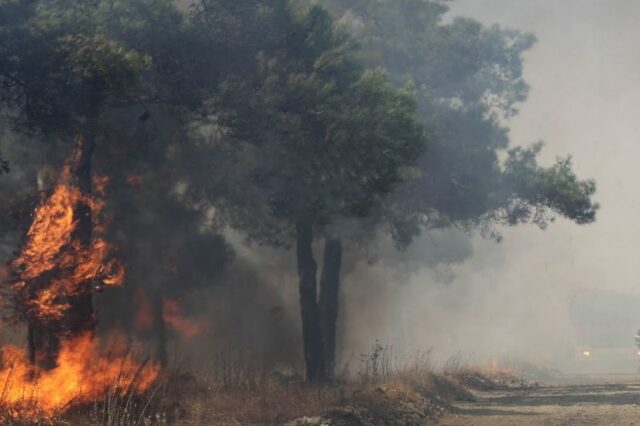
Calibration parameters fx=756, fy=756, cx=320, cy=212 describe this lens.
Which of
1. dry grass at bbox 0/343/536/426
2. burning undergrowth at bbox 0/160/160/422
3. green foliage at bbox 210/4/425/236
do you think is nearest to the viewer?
dry grass at bbox 0/343/536/426

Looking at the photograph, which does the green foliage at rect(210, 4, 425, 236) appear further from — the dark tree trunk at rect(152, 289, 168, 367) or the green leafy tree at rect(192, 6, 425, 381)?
the dark tree trunk at rect(152, 289, 168, 367)

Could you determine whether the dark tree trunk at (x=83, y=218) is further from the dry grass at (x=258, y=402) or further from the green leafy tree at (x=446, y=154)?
the green leafy tree at (x=446, y=154)

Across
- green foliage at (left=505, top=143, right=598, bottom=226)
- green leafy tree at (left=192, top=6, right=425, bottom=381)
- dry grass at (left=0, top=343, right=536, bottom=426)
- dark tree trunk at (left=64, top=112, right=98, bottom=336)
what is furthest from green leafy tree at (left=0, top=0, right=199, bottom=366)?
green foliage at (left=505, top=143, right=598, bottom=226)

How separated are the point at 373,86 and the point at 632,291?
163999 millimetres

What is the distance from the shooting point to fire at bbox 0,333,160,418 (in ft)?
51.1

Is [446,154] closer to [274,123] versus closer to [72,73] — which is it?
[274,123]

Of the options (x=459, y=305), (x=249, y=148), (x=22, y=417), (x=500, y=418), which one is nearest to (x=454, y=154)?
(x=249, y=148)

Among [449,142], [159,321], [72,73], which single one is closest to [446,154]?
[449,142]

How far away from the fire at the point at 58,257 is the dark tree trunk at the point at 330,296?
11.1 metres

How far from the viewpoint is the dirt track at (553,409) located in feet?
61.5

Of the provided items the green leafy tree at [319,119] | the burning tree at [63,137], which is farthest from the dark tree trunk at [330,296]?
the burning tree at [63,137]

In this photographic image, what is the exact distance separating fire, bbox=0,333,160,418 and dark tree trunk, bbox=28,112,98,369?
0.37 meters

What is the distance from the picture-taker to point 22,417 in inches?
543

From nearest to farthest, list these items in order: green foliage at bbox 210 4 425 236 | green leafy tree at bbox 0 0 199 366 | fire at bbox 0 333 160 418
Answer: fire at bbox 0 333 160 418 < green leafy tree at bbox 0 0 199 366 < green foliage at bbox 210 4 425 236
